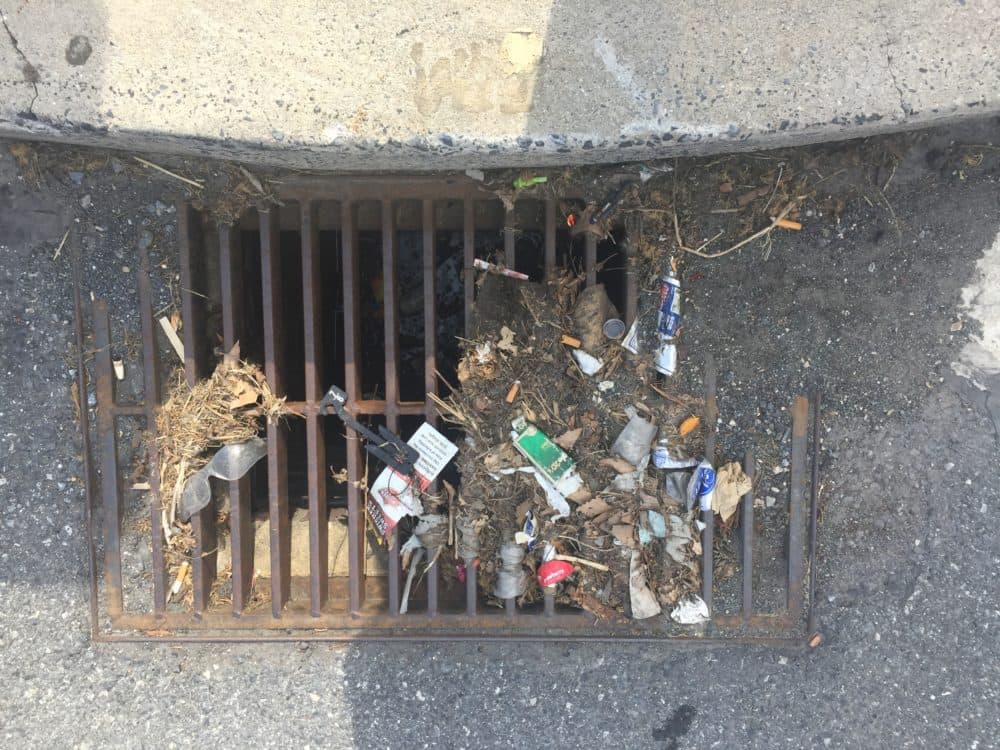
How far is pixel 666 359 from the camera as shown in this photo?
7.64 ft

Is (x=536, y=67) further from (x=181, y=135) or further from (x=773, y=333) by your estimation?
(x=773, y=333)

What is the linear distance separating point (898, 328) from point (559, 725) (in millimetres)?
2029

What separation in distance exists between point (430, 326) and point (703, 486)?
1.19m

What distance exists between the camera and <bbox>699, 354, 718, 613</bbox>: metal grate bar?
2363 mm

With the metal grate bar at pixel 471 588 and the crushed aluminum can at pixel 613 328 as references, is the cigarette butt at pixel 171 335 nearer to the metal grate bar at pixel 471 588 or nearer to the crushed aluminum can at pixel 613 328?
the metal grate bar at pixel 471 588

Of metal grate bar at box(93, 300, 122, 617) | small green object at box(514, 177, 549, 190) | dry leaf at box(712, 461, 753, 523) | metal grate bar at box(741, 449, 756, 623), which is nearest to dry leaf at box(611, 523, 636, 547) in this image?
dry leaf at box(712, 461, 753, 523)

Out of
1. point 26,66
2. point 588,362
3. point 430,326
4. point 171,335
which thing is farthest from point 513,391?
point 26,66

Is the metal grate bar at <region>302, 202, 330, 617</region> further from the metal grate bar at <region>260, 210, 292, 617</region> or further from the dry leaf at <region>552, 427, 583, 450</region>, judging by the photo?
the dry leaf at <region>552, 427, 583, 450</region>

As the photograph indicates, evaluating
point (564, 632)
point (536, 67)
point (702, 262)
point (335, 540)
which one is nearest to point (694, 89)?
point (536, 67)

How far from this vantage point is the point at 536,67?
6.08ft

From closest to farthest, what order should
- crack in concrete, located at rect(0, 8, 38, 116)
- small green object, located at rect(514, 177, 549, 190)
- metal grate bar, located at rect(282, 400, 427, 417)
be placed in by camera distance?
crack in concrete, located at rect(0, 8, 38, 116), small green object, located at rect(514, 177, 549, 190), metal grate bar, located at rect(282, 400, 427, 417)

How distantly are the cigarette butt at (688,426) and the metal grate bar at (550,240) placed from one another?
0.75 meters

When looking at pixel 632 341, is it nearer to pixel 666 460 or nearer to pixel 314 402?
pixel 666 460

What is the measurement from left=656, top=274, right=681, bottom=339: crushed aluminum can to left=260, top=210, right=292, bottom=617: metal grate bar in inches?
58.1
